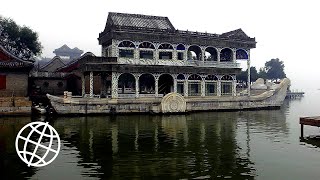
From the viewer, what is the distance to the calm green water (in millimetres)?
13180

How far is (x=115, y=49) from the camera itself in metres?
37.6

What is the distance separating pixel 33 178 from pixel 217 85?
33.2 meters

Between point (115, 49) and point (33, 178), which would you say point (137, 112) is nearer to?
point (115, 49)

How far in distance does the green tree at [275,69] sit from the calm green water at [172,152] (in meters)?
87.3

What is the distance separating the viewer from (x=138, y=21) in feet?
137

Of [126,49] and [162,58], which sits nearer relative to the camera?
[126,49]

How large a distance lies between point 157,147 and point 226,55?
30250mm

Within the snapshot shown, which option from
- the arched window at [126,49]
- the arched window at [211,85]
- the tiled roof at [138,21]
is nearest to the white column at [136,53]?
the arched window at [126,49]

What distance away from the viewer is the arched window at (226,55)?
45138 mm

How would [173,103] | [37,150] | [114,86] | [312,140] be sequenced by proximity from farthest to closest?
[114,86] < [173,103] < [312,140] < [37,150]

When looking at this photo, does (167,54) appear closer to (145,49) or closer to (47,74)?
(145,49)

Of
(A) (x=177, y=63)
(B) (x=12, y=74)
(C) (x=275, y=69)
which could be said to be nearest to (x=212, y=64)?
(A) (x=177, y=63)

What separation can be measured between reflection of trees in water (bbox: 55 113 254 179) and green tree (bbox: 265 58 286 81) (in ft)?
287

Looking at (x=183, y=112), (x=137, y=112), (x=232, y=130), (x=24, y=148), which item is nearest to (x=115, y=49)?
(x=137, y=112)
